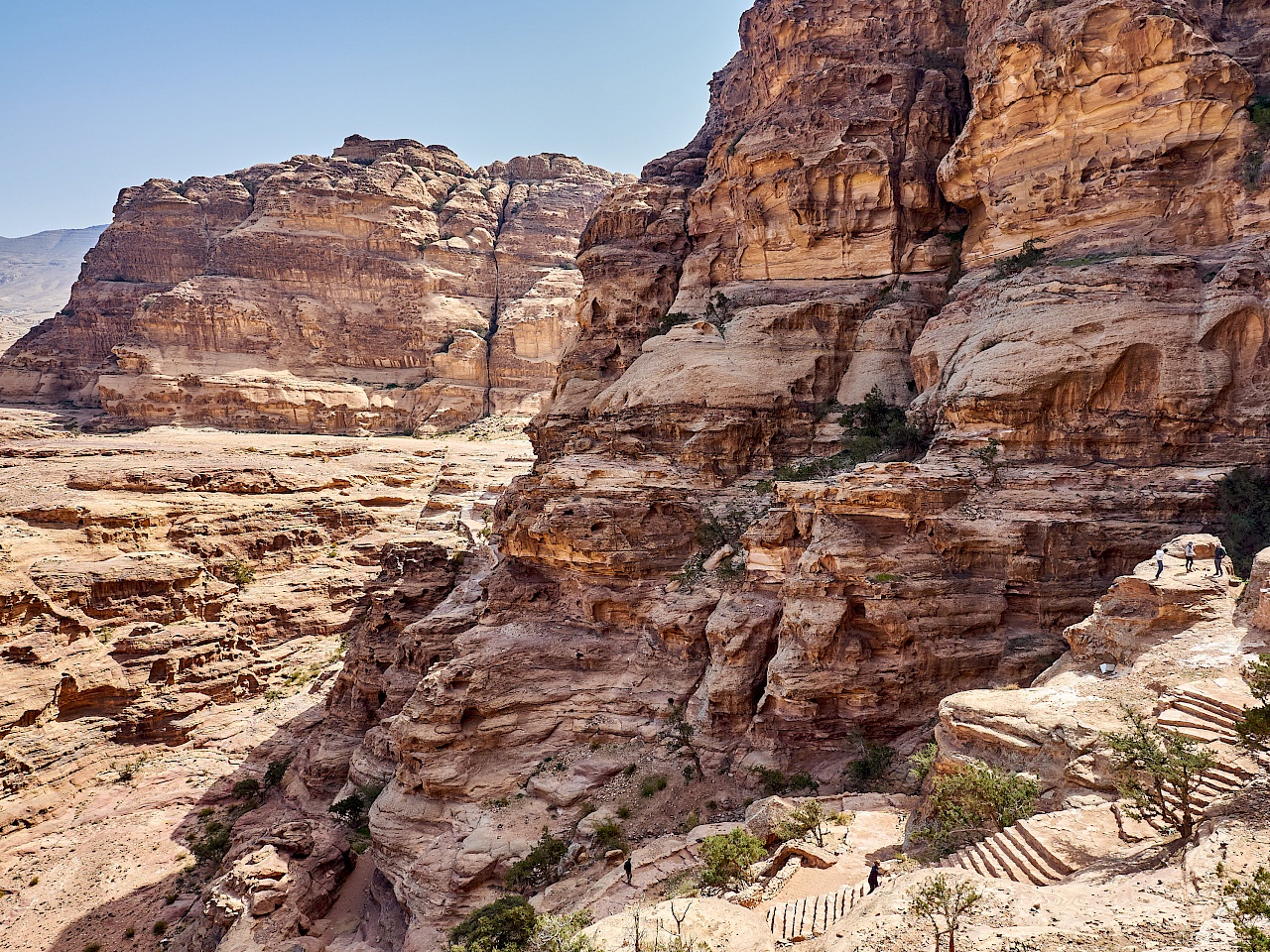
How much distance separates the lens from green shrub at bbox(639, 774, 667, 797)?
1953 centimetres

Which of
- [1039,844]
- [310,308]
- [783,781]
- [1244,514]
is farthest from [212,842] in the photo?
[310,308]

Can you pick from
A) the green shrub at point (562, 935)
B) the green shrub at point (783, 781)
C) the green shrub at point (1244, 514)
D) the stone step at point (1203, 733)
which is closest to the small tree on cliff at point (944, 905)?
the stone step at point (1203, 733)

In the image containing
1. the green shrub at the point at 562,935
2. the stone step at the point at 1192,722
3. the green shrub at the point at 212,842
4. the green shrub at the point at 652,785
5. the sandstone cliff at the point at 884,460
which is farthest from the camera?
the green shrub at the point at 212,842

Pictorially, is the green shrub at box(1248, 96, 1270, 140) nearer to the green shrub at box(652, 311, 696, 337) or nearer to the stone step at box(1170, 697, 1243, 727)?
the stone step at box(1170, 697, 1243, 727)

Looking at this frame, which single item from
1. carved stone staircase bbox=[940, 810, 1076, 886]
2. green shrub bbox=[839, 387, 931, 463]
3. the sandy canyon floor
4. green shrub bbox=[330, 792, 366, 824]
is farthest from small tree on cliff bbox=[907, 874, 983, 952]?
the sandy canyon floor

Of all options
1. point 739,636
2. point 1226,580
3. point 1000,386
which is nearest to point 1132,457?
point 1000,386

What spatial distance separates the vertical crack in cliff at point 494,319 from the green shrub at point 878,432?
5807 cm

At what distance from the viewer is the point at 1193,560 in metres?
14.8

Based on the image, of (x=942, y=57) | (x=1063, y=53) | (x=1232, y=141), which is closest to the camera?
(x=1232, y=141)

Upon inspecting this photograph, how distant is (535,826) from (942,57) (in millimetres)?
36866

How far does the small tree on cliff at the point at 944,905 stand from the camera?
8.42m

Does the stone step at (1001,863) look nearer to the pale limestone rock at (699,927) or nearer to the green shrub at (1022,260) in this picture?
the pale limestone rock at (699,927)

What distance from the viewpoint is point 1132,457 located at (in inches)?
748

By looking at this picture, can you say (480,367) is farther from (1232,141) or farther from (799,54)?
(1232,141)
